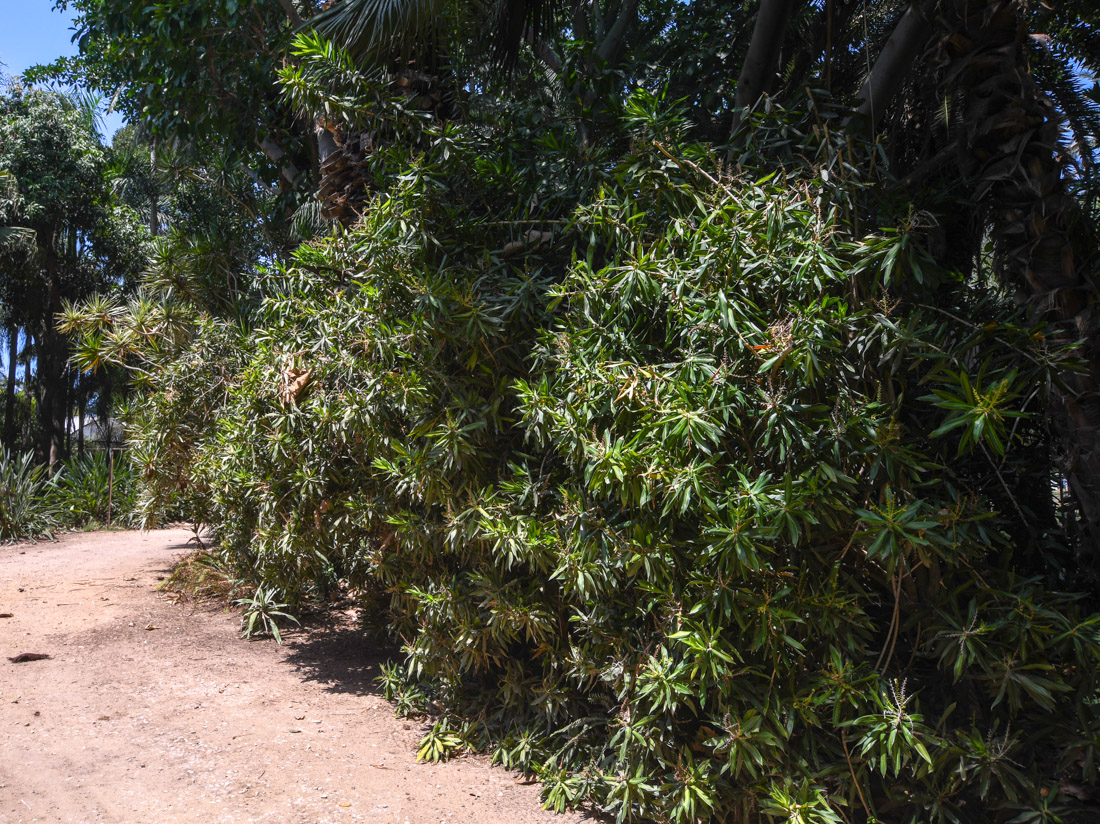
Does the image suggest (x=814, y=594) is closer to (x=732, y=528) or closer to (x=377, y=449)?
(x=732, y=528)

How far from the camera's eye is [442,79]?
18.8 ft

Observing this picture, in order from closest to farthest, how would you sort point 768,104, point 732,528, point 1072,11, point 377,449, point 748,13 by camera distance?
point 732,528
point 768,104
point 377,449
point 1072,11
point 748,13

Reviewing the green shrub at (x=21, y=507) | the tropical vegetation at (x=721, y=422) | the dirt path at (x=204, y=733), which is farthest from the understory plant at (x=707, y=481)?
the green shrub at (x=21, y=507)

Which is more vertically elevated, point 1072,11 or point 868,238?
point 1072,11

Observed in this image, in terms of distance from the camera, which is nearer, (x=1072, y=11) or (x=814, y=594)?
(x=814, y=594)

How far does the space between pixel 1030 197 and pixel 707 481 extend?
200cm

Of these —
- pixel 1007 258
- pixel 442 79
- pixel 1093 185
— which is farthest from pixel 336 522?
pixel 1093 185

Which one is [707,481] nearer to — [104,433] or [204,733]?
[204,733]

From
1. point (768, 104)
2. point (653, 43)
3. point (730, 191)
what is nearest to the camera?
point (730, 191)

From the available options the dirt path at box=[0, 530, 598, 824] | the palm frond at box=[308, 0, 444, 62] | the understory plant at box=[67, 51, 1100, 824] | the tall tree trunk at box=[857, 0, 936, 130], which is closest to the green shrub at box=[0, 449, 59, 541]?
the dirt path at box=[0, 530, 598, 824]

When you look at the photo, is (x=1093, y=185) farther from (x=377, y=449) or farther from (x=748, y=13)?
(x=377, y=449)

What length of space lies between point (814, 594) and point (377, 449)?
2.56 meters

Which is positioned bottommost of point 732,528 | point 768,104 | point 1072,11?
point 732,528

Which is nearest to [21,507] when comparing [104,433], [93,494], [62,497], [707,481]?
[62,497]
